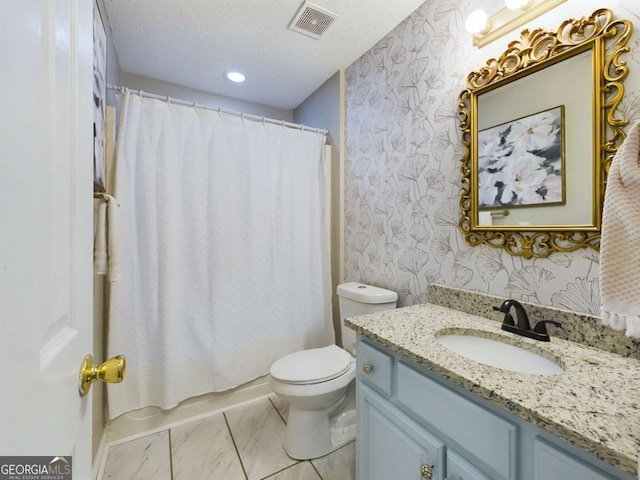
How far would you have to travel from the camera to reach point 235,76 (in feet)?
6.85

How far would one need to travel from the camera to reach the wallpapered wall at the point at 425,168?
0.98 m

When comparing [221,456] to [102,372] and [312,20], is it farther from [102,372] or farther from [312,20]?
[312,20]

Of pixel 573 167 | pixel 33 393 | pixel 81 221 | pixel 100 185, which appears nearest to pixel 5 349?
pixel 33 393

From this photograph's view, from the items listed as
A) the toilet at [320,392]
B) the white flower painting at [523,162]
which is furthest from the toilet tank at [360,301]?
the white flower painting at [523,162]

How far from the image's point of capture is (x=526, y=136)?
41.9 inches

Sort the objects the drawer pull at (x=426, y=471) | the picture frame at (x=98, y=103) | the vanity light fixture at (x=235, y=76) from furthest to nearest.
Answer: the vanity light fixture at (x=235, y=76), the picture frame at (x=98, y=103), the drawer pull at (x=426, y=471)

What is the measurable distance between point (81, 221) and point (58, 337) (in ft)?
0.68

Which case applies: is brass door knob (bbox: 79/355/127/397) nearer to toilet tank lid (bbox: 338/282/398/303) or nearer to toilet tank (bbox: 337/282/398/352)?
toilet tank (bbox: 337/282/398/352)

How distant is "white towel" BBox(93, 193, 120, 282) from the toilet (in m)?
0.89

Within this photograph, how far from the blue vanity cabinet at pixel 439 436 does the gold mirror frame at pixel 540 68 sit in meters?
0.65

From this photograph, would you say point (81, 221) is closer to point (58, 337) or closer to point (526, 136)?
point (58, 337)

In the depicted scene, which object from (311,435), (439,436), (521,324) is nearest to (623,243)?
(521,324)

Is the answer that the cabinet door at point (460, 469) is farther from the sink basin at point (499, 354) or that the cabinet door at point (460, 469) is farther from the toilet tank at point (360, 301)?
the toilet tank at point (360, 301)

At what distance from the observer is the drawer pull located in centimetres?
79
